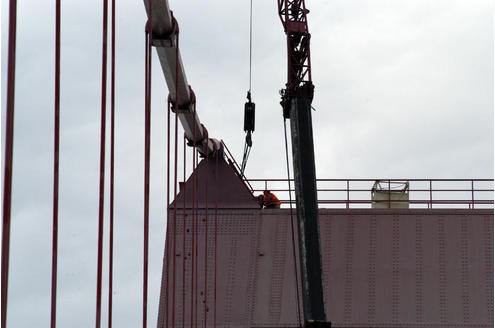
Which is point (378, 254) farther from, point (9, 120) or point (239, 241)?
point (9, 120)

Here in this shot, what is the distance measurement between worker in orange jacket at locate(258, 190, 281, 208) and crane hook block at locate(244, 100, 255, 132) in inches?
81.6

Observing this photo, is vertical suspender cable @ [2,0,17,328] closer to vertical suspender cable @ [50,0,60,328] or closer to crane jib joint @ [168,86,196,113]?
vertical suspender cable @ [50,0,60,328]

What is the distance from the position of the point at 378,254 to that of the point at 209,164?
5741mm

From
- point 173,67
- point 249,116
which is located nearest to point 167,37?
point 173,67

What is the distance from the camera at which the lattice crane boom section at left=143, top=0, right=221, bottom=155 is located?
24562 mm

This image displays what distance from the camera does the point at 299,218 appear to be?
32.8 meters

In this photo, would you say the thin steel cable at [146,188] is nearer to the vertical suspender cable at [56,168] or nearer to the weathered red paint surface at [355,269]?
the vertical suspender cable at [56,168]

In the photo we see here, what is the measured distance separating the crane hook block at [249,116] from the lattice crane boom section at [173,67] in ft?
5.00

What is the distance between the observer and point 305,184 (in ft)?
107

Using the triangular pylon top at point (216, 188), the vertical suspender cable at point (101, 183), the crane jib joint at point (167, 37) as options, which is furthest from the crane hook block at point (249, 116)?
the vertical suspender cable at point (101, 183)

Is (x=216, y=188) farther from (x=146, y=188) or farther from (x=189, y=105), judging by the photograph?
(x=146, y=188)

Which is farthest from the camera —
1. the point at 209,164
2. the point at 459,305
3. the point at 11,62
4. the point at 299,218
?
the point at 209,164

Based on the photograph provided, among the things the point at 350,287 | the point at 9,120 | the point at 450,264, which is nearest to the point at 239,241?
the point at 350,287

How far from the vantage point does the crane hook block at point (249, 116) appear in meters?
37.8
